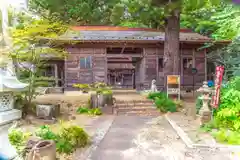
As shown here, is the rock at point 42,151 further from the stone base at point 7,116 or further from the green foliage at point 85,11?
the green foliage at point 85,11

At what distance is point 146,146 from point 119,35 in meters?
10.2

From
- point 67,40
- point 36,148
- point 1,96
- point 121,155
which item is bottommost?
point 121,155

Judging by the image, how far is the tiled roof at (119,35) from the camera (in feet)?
41.8

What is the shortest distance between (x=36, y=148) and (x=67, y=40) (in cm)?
920

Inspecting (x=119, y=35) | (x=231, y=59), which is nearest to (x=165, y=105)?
(x=231, y=59)

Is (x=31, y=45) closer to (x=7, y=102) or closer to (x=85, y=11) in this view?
(x=7, y=102)

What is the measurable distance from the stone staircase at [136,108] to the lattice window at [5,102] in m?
7.10

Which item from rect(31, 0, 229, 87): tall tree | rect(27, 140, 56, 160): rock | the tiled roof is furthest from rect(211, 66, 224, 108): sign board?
the tiled roof

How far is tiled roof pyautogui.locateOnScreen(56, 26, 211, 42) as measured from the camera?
12.8 metres

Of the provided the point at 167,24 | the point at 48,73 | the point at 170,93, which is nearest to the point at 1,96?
the point at 170,93

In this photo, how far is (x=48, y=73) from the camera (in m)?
15.6

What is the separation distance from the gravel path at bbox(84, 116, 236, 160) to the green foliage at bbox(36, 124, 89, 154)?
1.37 feet

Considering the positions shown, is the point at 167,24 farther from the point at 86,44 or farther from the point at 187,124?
→ the point at 187,124

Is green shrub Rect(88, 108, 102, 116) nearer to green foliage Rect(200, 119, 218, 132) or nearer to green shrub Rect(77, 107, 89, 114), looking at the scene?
green shrub Rect(77, 107, 89, 114)
